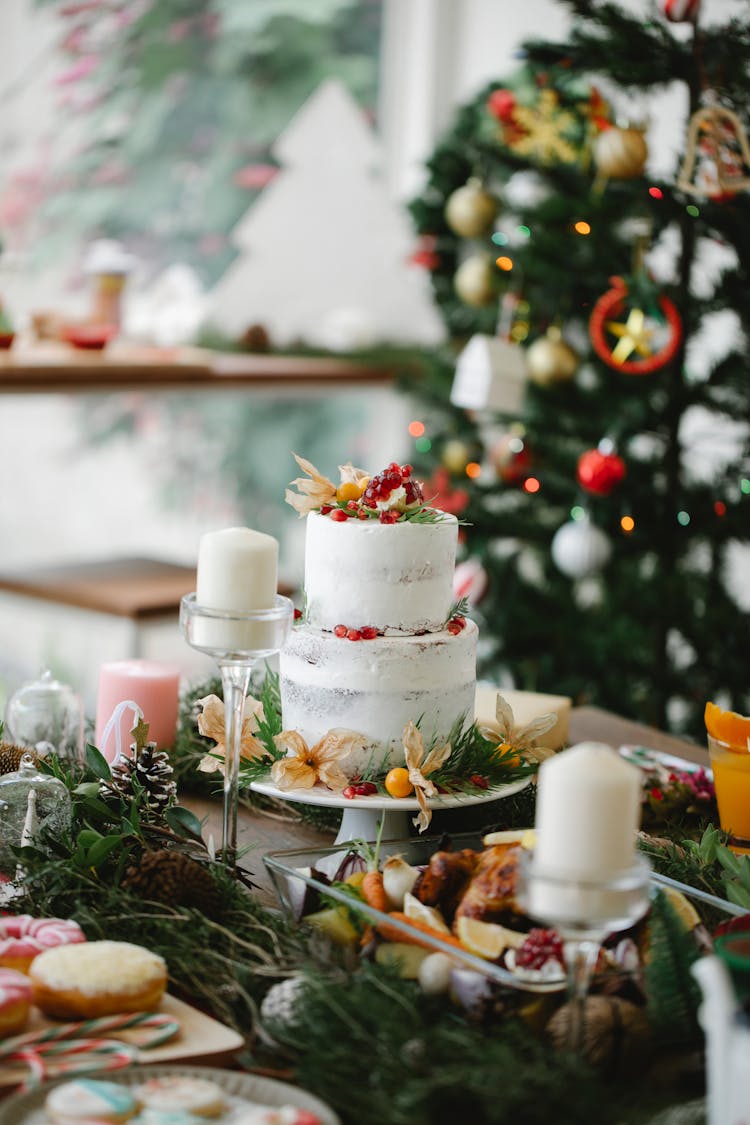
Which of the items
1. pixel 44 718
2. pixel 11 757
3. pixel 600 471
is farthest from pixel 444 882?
pixel 600 471

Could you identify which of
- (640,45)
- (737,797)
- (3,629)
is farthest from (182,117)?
(737,797)

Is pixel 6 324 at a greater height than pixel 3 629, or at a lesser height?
greater

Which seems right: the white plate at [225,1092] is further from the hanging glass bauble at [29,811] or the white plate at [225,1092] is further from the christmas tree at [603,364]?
the christmas tree at [603,364]

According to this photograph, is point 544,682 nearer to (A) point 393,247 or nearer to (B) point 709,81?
(B) point 709,81

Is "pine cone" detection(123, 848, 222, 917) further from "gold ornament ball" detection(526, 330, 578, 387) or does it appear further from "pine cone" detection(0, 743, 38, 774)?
"gold ornament ball" detection(526, 330, 578, 387)

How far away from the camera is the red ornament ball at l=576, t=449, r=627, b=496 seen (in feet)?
8.68

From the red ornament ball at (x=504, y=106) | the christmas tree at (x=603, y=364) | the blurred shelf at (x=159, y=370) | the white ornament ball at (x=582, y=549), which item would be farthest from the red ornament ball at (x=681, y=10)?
the blurred shelf at (x=159, y=370)

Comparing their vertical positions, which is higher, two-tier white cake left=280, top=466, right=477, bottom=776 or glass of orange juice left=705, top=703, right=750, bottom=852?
two-tier white cake left=280, top=466, right=477, bottom=776

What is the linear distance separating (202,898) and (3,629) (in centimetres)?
256

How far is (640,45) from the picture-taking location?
240cm

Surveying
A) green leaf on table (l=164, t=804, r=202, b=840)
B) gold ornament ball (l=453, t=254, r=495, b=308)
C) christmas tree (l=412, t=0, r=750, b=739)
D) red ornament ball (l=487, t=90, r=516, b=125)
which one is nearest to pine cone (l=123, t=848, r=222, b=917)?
green leaf on table (l=164, t=804, r=202, b=840)

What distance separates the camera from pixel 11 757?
1.36 m

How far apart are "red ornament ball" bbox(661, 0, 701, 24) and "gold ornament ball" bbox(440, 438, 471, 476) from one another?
1.07 meters

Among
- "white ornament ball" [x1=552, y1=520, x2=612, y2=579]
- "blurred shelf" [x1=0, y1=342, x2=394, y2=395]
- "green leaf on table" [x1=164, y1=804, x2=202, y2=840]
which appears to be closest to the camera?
"green leaf on table" [x1=164, y1=804, x2=202, y2=840]
